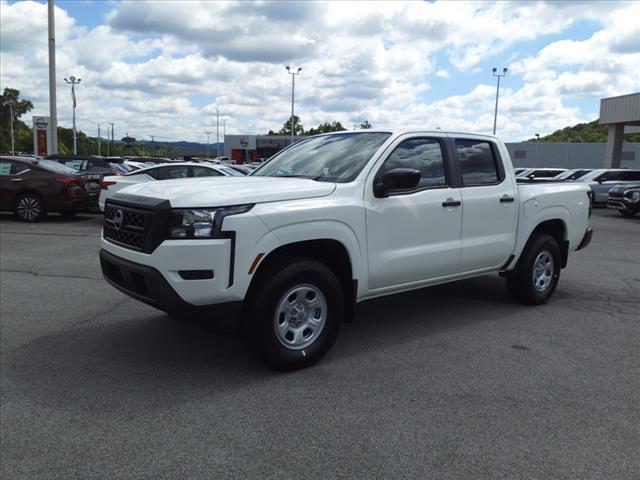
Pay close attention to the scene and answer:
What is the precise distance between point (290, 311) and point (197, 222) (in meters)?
0.97

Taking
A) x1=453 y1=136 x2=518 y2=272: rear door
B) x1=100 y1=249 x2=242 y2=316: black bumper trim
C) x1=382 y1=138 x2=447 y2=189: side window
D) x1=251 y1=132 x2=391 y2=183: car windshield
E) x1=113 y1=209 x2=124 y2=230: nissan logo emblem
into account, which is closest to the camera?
x1=100 y1=249 x2=242 y2=316: black bumper trim

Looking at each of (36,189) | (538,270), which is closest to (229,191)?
(538,270)

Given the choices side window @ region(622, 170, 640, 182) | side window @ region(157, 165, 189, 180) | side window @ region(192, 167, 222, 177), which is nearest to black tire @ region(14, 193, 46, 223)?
side window @ region(157, 165, 189, 180)

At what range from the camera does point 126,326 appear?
17.8 feet

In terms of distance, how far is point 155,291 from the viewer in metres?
3.84

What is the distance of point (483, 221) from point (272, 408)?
2.97 meters

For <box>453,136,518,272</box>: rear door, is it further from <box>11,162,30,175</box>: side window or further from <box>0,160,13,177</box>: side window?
<box>0,160,13,177</box>: side window

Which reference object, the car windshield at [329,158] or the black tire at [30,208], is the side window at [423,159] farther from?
the black tire at [30,208]

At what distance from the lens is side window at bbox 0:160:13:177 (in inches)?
537

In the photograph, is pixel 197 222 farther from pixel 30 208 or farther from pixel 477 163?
pixel 30 208

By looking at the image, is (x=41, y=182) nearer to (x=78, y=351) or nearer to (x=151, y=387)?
(x=78, y=351)

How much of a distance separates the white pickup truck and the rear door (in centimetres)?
1

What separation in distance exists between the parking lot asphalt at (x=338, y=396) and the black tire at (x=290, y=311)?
6.7 inches

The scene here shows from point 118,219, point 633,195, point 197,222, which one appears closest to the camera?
point 197,222
